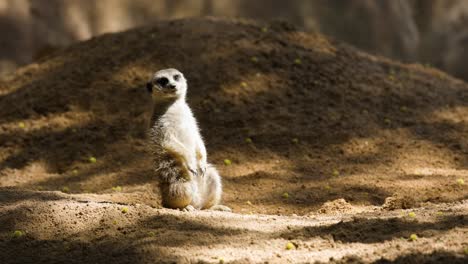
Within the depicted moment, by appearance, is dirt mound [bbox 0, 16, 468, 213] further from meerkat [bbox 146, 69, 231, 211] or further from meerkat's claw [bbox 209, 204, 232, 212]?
meerkat [bbox 146, 69, 231, 211]

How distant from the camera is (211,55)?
967 cm

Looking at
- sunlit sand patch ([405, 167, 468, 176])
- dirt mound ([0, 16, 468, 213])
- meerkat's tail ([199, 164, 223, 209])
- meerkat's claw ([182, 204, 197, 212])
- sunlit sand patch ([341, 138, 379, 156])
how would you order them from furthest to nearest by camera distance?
sunlit sand patch ([341, 138, 379, 156]), dirt mound ([0, 16, 468, 213]), sunlit sand patch ([405, 167, 468, 176]), meerkat's tail ([199, 164, 223, 209]), meerkat's claw ([182, 204, 197, 212])

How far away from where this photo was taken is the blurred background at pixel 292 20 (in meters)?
12.6

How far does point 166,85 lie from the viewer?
605cm

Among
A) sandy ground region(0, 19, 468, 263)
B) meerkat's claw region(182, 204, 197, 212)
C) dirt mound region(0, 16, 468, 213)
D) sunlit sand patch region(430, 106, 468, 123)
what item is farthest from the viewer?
sunlit sand patch region(430, 106, 468, 123)

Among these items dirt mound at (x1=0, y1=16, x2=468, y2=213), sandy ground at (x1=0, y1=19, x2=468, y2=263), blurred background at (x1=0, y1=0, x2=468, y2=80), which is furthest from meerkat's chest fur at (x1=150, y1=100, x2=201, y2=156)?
blurred background at (x1=0, y1=0, x2=468, y2=80)

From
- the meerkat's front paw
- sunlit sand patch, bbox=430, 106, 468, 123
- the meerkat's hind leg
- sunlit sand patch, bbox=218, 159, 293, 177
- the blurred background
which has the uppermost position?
the blurred background

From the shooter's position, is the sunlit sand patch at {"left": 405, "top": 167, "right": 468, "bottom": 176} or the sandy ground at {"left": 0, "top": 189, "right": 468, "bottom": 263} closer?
the sandy ground at {"left": 0, "top": 189, "right": 468, "bottom": 263}

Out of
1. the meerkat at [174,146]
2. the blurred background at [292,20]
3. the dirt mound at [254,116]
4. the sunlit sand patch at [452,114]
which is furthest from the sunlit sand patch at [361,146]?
the blurred background at [292,20]

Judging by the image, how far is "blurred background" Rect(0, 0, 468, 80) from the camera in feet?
41.4

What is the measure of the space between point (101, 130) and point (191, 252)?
4389mm

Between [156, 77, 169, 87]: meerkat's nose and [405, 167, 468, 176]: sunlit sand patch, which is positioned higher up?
[156, 77, 169, 87]: meerkat's nose

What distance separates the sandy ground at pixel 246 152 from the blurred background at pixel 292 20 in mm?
1669

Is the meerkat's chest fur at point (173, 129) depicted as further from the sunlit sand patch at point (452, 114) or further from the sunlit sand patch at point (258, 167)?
the sunlit sand patch at point (452, 114)
